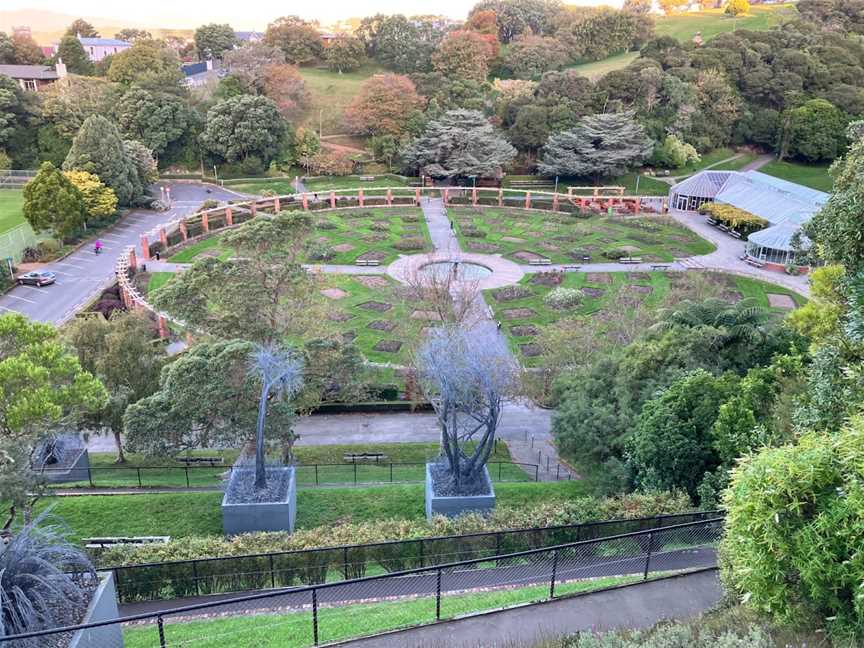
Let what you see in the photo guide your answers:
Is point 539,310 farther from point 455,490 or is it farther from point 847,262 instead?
point 847,262

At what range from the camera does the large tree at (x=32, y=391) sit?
14258mm

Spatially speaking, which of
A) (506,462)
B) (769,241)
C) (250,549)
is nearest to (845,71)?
(769,241)

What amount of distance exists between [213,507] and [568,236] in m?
36.6

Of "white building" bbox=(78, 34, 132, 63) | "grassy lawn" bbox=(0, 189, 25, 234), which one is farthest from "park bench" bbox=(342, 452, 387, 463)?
"white building" bbox=(78, 34, 132, 63)

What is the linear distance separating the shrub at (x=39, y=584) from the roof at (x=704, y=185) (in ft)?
175

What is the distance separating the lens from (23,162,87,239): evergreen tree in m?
42.5

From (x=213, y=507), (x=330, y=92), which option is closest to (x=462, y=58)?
(x=330, y=92)

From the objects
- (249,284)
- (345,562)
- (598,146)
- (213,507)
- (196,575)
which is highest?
(598,146)

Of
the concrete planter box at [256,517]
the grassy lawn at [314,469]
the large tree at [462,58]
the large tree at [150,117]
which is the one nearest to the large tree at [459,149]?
the large tree at [462,58]

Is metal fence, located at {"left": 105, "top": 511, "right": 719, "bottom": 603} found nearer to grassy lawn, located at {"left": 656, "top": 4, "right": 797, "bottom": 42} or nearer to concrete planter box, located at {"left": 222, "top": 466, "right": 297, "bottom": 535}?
concrete planter box, located at {"left": 222, "top": 466, "right": 297, "bottom": 535}

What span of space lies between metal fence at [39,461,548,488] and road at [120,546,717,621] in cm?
907

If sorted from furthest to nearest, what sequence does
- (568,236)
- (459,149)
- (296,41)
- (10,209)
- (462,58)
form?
(296,41), (462,58), (459,149), (10,209), (568,236)

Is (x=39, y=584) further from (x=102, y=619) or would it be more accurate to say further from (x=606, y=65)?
(x=606, y=65)

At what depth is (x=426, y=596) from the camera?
37.8 feet
